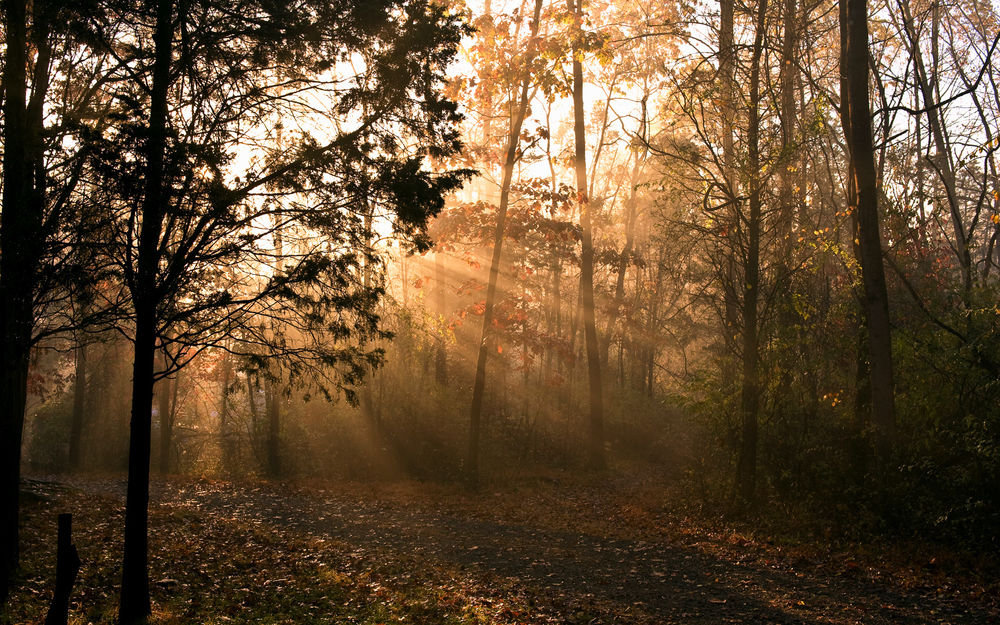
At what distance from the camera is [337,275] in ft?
25.6

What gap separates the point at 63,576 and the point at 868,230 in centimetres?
1250

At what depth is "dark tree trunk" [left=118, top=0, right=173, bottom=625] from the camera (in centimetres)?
665

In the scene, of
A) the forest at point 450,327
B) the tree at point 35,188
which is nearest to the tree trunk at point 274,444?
the forest at point 450,327

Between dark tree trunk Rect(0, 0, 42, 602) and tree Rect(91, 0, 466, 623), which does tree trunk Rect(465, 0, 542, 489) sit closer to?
tree Rect(91, 0, 466, 623)

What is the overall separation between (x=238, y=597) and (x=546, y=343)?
1279 cm

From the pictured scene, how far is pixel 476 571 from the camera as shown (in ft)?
30.8

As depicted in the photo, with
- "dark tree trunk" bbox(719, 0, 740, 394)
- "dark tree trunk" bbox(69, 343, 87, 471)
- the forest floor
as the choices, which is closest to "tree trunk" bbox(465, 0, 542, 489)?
the forest floor

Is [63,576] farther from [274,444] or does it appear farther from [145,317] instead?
[274,444]

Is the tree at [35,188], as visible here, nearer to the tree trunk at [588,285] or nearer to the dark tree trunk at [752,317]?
the dark tree trunk at [752,317]

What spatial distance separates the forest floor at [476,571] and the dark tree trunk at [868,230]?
3148mm

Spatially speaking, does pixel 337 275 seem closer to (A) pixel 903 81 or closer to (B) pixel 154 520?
(B) pixel 154 520

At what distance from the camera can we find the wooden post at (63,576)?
551cm

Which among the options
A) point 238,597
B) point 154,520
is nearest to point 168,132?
point 238,597

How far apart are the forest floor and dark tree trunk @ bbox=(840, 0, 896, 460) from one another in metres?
3.15
